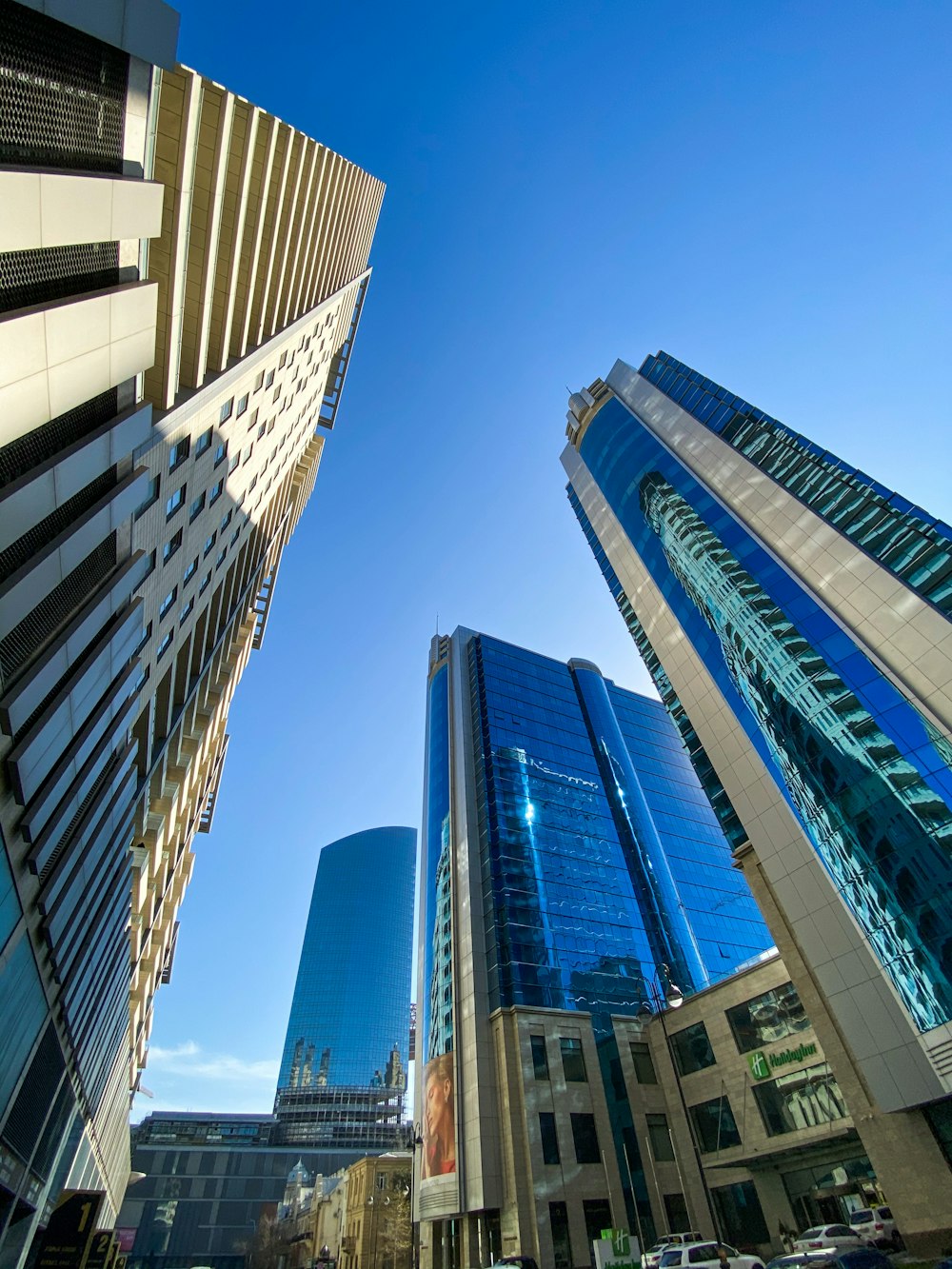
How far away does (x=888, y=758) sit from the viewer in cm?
2714

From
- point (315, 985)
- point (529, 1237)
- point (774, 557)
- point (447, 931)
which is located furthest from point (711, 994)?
point (315, 985)

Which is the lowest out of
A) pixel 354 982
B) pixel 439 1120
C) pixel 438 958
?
pixel 439 1120

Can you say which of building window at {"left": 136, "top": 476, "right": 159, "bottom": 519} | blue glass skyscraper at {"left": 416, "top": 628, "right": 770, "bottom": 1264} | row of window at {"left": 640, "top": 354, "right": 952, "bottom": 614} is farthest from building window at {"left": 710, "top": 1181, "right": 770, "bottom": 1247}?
building window at {"left": 136, "top": 476, "right": 159, "bottom": 519}

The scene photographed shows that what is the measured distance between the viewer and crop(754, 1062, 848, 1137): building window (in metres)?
33.6

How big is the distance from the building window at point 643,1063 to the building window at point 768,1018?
36.9ft

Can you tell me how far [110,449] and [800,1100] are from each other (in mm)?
47126

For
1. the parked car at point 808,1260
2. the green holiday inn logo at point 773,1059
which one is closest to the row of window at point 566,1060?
the green holiday inn logo at point 773,1059

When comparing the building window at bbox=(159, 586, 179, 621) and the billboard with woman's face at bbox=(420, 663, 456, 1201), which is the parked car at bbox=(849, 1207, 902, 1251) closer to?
the billboard with woman's face at bbox=(420, 663, 456, 1201)

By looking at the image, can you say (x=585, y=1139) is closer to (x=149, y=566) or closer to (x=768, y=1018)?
(x=768, y=1018)

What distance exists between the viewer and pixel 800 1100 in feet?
117

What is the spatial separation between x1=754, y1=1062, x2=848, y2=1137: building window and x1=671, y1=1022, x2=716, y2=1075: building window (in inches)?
193

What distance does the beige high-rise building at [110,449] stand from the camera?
12719 mm

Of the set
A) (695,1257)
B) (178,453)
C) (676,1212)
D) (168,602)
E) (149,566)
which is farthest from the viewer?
(676,1212)

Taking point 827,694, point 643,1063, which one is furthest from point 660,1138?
point 827,694
